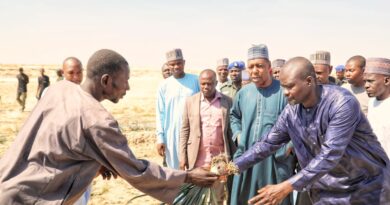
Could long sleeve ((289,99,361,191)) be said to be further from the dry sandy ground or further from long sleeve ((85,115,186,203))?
the dry sandy ground

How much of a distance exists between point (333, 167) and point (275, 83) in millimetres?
2133

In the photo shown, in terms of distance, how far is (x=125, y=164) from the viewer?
9.59ft

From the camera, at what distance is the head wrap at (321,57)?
672cm

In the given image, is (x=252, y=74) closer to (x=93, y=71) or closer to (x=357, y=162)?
(x=357, y=162)

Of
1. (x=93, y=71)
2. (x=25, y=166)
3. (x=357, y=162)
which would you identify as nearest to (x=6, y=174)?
(x=25, y=166)

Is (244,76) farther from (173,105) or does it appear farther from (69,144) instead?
(69,144)

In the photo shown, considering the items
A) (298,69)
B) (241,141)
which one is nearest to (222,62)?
(241,141)

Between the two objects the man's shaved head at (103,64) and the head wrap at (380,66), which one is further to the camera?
the head wrap at (380,66)

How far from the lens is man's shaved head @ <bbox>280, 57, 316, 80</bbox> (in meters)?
3.37

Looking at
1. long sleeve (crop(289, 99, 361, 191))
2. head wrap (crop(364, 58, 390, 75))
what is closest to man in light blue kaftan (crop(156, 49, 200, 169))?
head wrap (crop(364, 58, 390, 75))

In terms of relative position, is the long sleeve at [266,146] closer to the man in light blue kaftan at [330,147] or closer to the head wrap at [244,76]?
the man in light blue kaftan at [330,147]

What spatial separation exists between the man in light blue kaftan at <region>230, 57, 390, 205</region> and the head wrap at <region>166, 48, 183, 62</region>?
Answer: 3.20m

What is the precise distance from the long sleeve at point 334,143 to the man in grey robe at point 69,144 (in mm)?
1370

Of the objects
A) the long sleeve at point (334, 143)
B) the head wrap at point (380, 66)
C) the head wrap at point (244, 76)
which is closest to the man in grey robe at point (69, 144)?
the long sleeve at point (334, 143)
